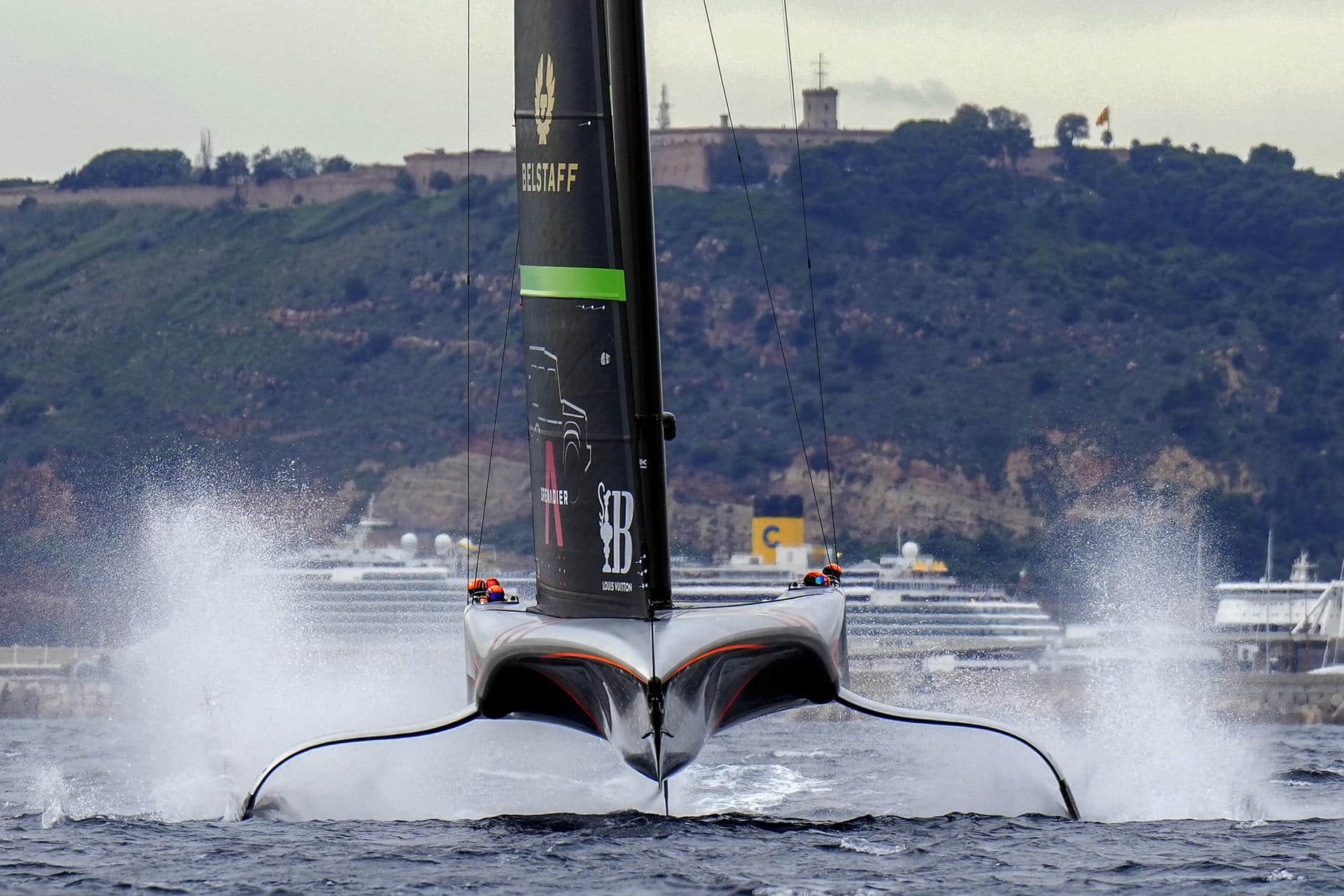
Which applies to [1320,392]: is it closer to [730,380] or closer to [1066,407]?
[1066,407]

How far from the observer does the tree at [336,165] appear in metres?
126

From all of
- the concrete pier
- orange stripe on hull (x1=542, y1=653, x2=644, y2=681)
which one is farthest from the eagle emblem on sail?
the concrete pier

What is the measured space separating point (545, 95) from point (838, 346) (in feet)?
292

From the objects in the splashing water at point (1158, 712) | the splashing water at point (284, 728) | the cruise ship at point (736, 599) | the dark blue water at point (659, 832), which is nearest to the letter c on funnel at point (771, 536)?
the cruise ship at point (736, 599)

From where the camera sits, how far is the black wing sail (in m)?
15.2

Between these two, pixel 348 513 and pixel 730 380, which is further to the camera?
pixel 730 380

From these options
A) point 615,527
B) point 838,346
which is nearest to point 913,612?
point 615,527

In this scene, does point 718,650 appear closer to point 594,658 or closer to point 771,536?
point 594,658

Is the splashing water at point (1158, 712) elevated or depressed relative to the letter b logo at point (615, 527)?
depressed

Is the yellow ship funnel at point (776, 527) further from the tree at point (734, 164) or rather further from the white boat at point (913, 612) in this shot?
the tree at point (734, 164)

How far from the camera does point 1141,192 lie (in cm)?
12325

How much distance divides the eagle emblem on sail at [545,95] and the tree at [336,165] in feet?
365

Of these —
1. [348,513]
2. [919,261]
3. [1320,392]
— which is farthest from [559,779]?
[919,261]

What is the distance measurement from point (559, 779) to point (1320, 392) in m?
87.2
